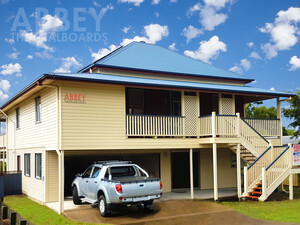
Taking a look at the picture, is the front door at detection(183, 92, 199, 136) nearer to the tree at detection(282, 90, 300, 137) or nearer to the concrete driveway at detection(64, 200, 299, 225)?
the concrete driveway at detection(64, 200, 299, 225)

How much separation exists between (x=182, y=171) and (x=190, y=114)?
4091mm

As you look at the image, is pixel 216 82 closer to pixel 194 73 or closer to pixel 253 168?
pixel 194 73

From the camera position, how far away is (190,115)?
17641mm

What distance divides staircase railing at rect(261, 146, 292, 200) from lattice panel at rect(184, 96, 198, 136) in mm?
3823

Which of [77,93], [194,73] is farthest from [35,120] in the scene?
[194,73]

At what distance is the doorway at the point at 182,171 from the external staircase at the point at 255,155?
311cm

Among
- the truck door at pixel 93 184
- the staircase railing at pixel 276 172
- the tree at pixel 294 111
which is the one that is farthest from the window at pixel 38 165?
the tree at pixel 294 111

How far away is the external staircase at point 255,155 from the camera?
16.4m

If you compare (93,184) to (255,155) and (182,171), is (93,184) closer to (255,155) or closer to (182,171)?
(182,171)

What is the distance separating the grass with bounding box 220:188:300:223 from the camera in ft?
41.2

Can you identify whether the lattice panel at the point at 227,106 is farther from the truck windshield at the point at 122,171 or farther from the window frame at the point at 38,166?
the window frame at the point at 38,166

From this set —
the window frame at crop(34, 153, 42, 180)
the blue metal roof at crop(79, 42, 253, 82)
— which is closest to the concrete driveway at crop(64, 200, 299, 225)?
the window frame at crop(34, 153, 42, 180)

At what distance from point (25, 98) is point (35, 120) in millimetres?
2239

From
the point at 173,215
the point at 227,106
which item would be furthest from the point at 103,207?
the point at 227,106
